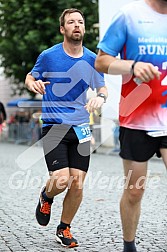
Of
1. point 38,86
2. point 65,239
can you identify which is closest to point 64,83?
point 38,86

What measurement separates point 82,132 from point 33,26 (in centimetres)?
2598

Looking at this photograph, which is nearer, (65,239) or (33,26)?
(65,239)

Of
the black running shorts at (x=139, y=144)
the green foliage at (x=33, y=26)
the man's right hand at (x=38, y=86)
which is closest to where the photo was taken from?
the black running shorts at (x=139, y=144)

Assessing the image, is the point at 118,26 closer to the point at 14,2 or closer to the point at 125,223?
the point at 125,223

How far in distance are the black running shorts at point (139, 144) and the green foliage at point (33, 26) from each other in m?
25.2

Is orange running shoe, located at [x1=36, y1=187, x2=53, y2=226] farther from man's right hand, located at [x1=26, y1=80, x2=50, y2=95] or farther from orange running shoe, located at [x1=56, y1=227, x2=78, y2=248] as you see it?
man's right hand, located at [x1=26, y1=80, x2=50, y2=95]

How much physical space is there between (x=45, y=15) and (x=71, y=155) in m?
25.8

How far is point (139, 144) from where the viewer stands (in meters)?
4.02

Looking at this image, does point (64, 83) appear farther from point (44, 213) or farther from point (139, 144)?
point (139, 144)

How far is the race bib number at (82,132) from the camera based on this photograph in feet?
17.3

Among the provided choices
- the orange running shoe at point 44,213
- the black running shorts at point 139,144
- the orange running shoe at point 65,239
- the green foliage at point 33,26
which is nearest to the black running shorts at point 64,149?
the orange running shoe at point 44,213

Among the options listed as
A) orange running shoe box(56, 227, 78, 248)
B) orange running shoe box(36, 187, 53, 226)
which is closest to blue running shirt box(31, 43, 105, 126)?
orange running shoe box(36, 187, 53, 226)

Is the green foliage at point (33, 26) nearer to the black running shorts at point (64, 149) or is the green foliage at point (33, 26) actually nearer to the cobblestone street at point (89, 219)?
the cobblestone street at point (89, 219)

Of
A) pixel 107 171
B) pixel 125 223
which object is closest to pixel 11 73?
pixel 107 171
